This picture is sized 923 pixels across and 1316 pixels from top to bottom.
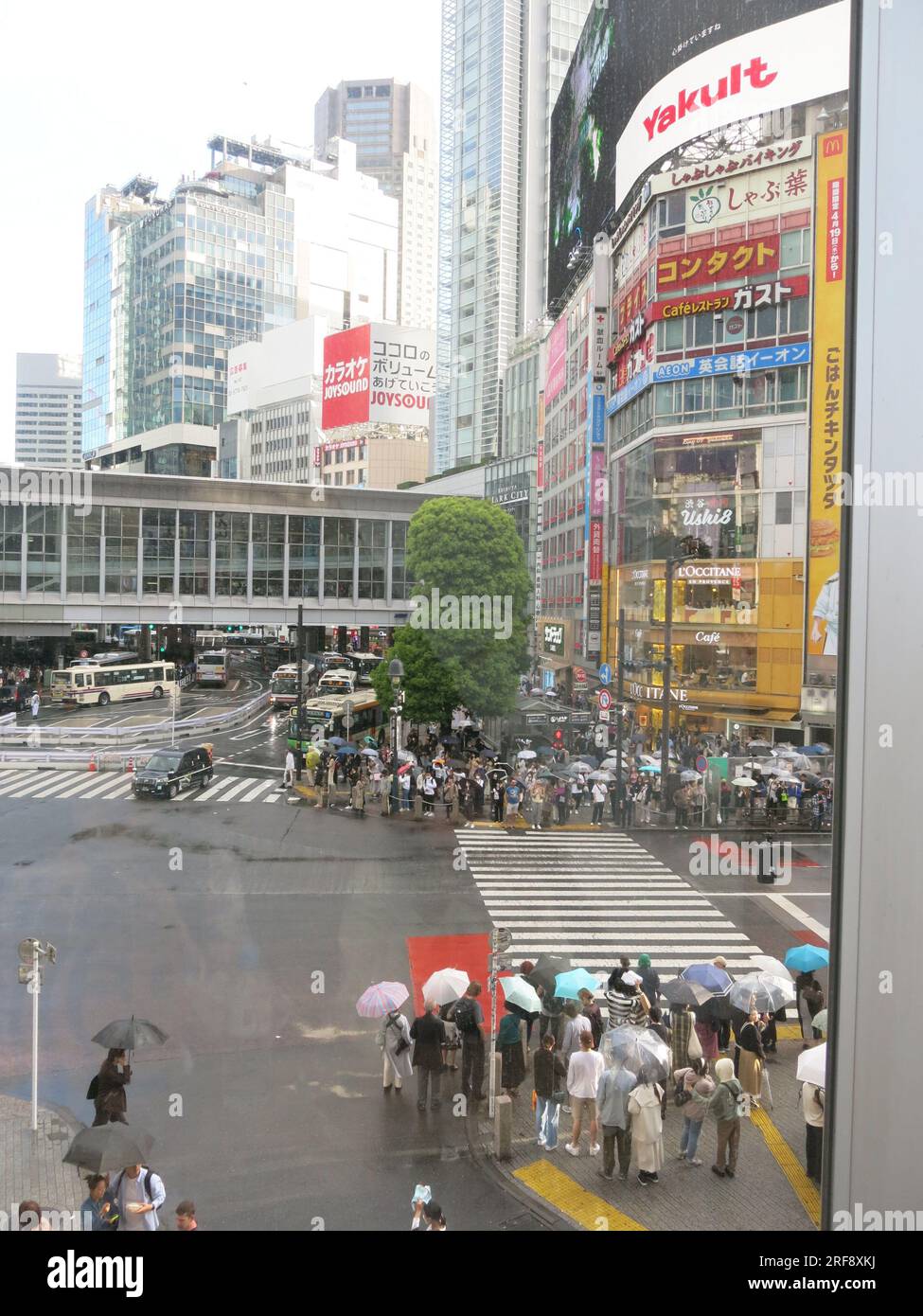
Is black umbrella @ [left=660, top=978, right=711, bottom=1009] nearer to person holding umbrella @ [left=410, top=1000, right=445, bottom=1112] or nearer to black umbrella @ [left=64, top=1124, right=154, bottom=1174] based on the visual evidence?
person holding umbrella @ [left=410, top=1000, right=445, bottom=1112]

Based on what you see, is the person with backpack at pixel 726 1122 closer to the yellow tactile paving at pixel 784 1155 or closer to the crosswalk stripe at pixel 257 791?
the yellow tactile paving at pixel 784 1155

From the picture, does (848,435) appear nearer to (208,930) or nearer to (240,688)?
(208,930)

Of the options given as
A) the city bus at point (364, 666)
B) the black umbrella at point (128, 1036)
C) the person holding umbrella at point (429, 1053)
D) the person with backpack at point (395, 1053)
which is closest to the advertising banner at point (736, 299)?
the person holding umbrella at point (429, 1053)

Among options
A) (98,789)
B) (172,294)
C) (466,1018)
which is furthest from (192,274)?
(98,789)

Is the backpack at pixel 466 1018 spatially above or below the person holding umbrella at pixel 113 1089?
above

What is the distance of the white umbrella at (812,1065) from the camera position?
2876 mm

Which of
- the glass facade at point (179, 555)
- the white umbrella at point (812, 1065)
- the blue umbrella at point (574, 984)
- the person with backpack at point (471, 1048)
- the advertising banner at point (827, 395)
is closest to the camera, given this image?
the advertising banner at point (827, 395)

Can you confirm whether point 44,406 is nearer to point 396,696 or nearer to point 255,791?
point 255,791

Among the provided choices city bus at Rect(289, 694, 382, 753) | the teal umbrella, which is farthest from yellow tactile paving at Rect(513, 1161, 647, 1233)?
city bus at Rect(289, 694, 382, 753)

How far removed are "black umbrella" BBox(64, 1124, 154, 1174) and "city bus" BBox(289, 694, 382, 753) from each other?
8611 mm

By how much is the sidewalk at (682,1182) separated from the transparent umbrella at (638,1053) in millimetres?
318

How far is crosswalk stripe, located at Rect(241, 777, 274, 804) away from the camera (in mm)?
9336
